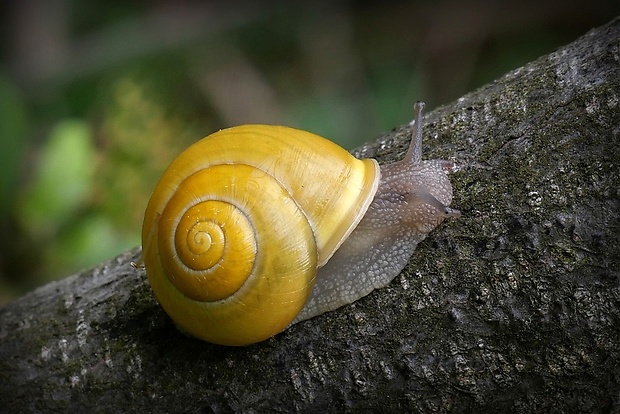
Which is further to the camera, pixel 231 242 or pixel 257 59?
pixel 257 59

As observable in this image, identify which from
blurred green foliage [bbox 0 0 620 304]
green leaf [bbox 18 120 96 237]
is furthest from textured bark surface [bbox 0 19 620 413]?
blurred green foliage [bbox 0 0 620 304]

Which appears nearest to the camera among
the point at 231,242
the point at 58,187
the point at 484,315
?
the point at 484,315

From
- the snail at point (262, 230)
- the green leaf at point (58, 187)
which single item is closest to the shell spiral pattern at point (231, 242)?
the snail at point (262, 230)

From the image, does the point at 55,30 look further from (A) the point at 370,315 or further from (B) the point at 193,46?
(A) the point at 370,315

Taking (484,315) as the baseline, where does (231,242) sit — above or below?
above

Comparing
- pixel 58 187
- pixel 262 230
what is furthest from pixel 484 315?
pixel 58 187

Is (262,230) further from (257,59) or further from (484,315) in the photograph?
(257,59)

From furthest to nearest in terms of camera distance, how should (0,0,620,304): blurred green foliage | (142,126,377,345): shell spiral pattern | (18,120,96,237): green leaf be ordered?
(0,0,620,304): blurred green foliage
(18,120,96,237): green leaf
(142,126,377,345): shell spiral pattern

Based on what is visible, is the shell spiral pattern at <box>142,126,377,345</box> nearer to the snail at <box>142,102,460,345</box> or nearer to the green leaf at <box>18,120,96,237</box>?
the snail at <box>142,102,460,345</box>
